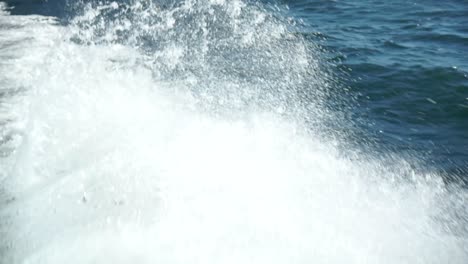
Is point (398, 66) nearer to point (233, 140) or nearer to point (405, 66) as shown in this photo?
point (405, 66)

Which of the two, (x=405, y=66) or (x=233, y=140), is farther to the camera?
(x=405, y=66)

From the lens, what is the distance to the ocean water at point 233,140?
12.8ft

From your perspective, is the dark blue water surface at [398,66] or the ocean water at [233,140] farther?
the dark blue water surface at [398,66]

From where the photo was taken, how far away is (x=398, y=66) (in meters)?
7.48

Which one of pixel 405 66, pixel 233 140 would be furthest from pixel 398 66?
pixel 233 140

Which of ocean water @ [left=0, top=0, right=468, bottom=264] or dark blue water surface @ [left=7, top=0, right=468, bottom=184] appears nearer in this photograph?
ocean water @ [left=0, top=0, right=468, bottom=264]

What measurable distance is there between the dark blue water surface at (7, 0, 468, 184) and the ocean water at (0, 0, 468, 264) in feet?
0.13

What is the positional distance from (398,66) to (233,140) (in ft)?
13.7

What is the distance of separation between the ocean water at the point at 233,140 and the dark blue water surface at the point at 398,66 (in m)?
0.04

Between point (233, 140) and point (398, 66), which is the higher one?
point (398, 66)

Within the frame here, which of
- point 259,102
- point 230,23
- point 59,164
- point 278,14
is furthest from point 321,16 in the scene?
point 59,164

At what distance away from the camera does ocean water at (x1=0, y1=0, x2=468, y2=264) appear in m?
3.90

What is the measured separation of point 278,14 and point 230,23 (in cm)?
153

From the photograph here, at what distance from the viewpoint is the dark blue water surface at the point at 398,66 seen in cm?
576
